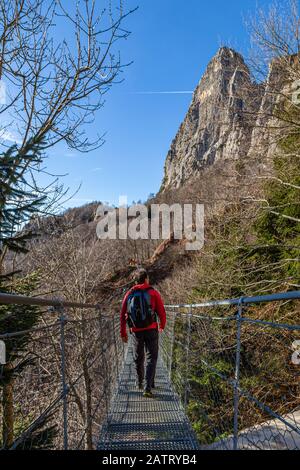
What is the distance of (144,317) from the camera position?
13.9 feet

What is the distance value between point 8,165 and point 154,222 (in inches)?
2191

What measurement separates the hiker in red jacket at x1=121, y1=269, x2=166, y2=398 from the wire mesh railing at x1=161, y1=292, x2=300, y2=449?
41cm

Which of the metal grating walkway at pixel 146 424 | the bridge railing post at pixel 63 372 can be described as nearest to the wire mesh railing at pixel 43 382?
the bridge railing post at pixel 63 372

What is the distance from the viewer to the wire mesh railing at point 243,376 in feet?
5.88

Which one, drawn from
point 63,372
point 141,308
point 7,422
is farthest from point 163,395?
point 7,422

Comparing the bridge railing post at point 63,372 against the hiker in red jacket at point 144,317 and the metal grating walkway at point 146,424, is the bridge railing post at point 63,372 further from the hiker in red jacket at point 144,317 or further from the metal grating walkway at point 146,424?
the hiker in red jacket at point 144,317

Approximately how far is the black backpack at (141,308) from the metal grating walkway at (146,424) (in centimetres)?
97

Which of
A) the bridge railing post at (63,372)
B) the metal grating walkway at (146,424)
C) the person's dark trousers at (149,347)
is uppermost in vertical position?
the bridge railing post at (63,372)

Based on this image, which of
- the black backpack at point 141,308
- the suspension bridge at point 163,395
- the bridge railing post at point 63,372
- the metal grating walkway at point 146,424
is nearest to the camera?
the suspension bridge at point 163,395

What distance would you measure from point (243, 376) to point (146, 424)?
1.15 m

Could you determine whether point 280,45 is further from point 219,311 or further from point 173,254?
point 173,254

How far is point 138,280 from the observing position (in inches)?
173
